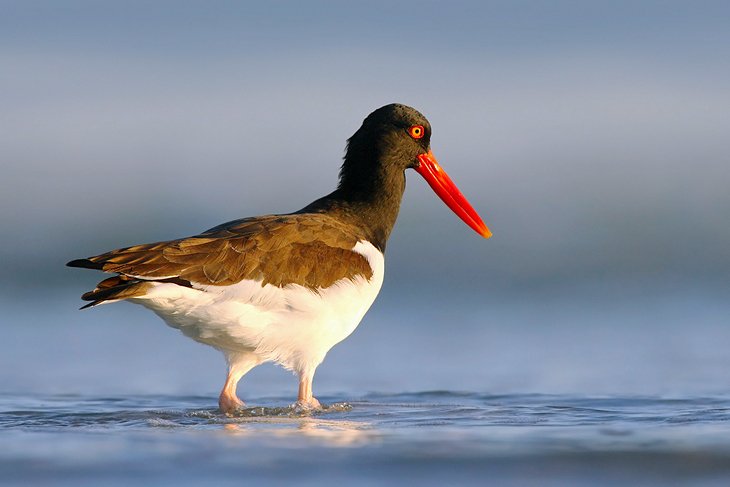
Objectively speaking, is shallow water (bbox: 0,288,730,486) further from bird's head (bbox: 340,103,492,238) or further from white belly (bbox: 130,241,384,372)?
bird's head (bbox: 340,103,492,238)

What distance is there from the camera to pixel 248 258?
7.03 metres

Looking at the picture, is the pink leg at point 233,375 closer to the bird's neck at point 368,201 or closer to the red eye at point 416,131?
the bird's neck at point 368,201

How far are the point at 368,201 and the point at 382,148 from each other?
0.40 metres

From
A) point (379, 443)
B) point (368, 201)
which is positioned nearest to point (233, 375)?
point (368, 201)

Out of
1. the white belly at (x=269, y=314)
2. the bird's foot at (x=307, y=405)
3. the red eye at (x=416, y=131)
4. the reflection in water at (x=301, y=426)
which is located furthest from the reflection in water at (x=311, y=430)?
the red eye at (x=416, y=131)

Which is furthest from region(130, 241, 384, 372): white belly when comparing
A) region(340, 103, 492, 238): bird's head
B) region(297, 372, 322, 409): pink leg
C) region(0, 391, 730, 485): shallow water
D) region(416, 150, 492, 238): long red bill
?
region(416, 150, 492, 238): long red bill

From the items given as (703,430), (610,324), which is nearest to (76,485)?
(703,430)

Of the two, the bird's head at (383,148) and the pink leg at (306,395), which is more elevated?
the bird's head at (383,148)

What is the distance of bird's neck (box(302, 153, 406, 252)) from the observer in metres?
7.95

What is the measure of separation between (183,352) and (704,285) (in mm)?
6346

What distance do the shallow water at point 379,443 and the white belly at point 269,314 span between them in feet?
1.40

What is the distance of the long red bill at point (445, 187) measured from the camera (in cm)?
853

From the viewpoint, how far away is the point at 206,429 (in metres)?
6.56

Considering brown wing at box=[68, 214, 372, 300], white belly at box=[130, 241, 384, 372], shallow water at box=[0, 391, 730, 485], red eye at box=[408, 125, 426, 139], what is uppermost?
red eye at box=[408, 125, 426, 139]
